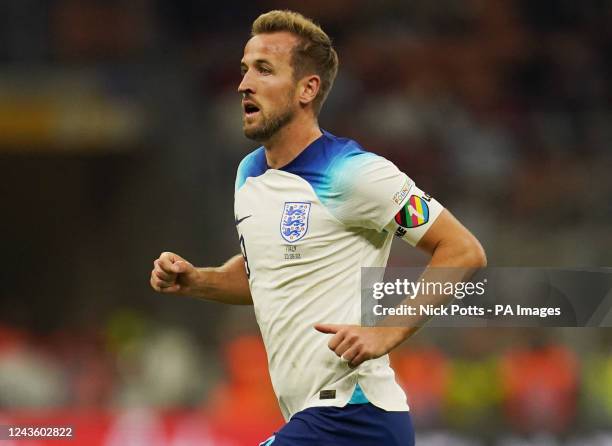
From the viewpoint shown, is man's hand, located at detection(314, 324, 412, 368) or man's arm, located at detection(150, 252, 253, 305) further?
man's arm, located at detection(150, 252, 253, 305)

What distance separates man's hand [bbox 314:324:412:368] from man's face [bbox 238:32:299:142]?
0.80 m

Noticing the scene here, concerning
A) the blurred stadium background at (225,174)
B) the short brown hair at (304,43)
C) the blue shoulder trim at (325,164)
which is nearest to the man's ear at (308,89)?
the short brown hair at (304,43)

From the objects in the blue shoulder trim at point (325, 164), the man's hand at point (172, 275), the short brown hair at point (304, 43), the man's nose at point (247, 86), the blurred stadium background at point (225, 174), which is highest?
the blurred stadium background at point (225, 174)

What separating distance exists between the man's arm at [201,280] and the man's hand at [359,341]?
761mm

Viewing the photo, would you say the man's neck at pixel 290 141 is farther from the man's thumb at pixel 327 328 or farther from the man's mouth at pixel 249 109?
the man's thumb at pixel 327 328

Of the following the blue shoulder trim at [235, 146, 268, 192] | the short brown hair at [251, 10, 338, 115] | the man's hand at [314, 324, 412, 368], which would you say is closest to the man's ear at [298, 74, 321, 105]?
the short brown hair at [251, 10, 338, 115]

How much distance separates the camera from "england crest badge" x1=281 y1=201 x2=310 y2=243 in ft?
13.2

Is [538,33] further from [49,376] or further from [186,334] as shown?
[49,376]

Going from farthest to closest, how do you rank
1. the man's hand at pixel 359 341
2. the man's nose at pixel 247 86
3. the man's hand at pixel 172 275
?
the man's hand at pixel 172 275 → the man's nose at pixel 247 86 → the man's hand at pixel 359 341

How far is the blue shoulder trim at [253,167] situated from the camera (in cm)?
433

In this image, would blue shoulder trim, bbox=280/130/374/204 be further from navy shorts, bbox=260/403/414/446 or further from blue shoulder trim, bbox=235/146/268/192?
navy shorts, bbox=260/403/414/446

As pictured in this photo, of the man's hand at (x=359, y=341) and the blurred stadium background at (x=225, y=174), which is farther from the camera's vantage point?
the blurred stadium background at (x=225, y=174)

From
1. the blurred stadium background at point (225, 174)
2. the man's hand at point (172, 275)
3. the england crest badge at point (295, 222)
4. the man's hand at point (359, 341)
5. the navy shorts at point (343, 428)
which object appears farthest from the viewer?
the blurred stadium background at point (225, 174)

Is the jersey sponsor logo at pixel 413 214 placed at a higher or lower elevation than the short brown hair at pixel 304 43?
lower
